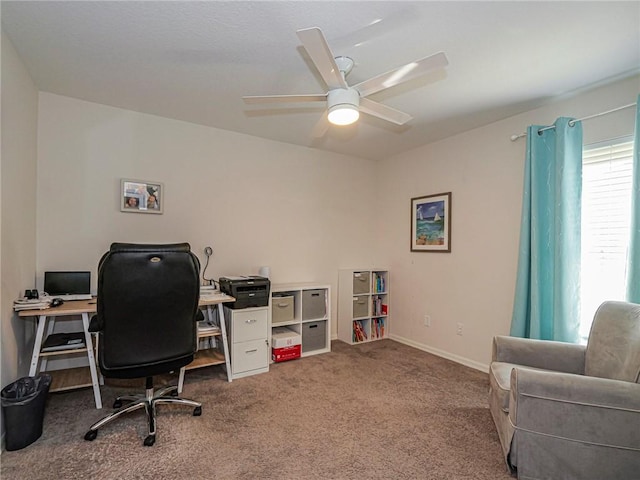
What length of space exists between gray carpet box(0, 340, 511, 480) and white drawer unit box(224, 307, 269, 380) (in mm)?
108

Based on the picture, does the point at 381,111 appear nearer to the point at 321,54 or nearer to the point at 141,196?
the point at 321,54

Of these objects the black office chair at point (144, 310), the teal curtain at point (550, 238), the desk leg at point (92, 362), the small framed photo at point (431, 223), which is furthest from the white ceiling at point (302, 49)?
the desk leg at point (92, 362)

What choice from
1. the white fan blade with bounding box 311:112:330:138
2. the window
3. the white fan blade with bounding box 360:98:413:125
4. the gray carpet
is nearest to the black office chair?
the gray carpet

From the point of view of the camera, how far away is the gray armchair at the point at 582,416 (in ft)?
4.91

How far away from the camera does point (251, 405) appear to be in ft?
7.93

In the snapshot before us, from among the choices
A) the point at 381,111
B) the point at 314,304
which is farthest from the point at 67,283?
the point at 381,111

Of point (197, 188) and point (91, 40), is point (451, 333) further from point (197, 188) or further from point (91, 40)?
point (91, 40)

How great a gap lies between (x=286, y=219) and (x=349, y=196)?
1013mm

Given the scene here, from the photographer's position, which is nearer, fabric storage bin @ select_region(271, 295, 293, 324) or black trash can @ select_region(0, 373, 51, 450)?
black trash can @ select_region(0, 373, 51, 450)

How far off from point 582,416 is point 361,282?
2.65 metres

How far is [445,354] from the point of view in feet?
11.6

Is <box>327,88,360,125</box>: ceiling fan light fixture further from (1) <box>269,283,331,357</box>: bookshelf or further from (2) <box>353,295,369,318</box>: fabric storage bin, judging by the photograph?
(2) <box>353,295,369,318</box>: fabric storage bin

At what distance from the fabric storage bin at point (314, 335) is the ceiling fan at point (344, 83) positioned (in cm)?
231

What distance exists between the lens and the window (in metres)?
2.34
